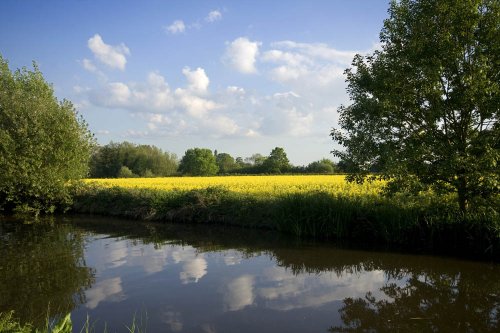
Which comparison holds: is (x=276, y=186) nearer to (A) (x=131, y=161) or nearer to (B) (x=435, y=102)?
(B) (x=435, y=102)

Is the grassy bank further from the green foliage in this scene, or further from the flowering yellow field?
the green foliage

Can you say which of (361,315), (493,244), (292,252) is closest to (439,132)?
(493,244)

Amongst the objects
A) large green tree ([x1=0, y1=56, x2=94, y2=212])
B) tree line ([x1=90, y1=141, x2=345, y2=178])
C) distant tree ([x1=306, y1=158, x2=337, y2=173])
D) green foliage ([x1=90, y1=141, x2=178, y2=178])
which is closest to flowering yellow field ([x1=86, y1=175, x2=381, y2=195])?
large green tree ([x1=0, y1=56, x2=94, y2=212])

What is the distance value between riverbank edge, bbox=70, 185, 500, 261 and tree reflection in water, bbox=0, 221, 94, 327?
532 cm

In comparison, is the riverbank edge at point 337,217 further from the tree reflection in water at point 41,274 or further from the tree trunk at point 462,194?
the tree reflection in water at point 41,274

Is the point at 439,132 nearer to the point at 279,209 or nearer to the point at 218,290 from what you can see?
the point at 279,209

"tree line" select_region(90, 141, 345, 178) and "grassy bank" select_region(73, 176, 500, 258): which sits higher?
"tree line" select_region(90, 141, 345, 178)

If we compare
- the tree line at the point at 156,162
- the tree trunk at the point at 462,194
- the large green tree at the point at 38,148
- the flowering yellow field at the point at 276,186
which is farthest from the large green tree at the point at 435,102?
the tree line at the point at 156,162

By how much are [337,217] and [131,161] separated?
6737cm

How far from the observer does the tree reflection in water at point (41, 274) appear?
7844mm

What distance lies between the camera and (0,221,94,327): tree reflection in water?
25.7 ft

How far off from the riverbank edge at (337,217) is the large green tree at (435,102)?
3.33 ft

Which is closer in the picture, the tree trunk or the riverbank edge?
the riverbank edge

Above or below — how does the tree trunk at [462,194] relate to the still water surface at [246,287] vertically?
above
